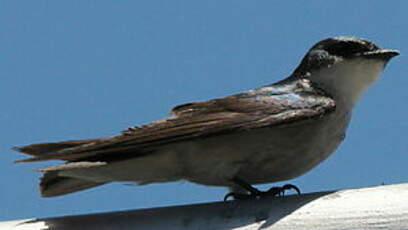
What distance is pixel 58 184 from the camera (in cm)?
402

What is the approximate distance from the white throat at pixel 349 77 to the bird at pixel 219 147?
0.10 metres

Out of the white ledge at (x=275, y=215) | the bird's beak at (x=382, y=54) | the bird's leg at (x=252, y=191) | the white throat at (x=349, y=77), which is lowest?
the white ledge at (x=275, y=215)

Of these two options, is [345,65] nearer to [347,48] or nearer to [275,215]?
[347,48]

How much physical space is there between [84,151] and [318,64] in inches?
66.2

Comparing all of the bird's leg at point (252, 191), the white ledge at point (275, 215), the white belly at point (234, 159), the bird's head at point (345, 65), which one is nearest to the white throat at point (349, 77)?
the bird's head at point (345, 65)

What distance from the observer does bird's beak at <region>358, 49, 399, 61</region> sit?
4.68 metres

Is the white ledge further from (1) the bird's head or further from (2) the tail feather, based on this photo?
(1) the bird's head

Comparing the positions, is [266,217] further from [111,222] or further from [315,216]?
[111,222]

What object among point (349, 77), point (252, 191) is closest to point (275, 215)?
point (252, 191)

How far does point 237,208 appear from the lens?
3.15m

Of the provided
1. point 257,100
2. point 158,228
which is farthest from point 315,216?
point 257,100

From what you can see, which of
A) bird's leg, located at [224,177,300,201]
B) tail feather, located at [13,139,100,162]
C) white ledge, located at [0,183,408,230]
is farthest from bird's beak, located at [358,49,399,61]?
tail feather, located at [13,139,100,162]

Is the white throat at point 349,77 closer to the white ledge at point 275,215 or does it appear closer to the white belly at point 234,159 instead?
the white belly at point 234,159

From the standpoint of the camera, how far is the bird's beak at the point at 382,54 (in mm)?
4682
